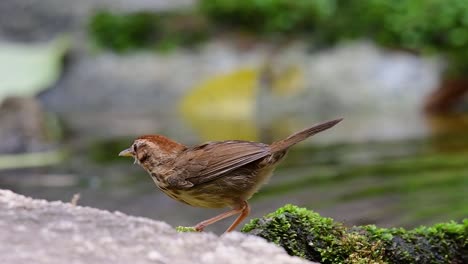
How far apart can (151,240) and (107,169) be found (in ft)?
27.5

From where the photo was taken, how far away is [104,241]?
327cm

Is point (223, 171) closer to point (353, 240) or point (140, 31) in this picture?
point (353, 240)

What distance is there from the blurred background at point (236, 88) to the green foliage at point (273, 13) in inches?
1.0

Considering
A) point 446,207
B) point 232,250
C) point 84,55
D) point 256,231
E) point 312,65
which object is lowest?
point 232,250

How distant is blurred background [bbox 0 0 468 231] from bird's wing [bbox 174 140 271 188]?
4854mm

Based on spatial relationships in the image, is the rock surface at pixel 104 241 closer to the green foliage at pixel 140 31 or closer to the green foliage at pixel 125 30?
the green foliage at pixel 140 31

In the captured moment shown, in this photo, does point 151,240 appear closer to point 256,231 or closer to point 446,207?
point 256,231

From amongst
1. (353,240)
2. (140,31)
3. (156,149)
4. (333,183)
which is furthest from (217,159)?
(140,31)

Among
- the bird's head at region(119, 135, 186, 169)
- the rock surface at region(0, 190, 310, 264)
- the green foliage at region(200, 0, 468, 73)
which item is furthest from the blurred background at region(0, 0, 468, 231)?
the rock surface at region(0, 190, 310, 264)

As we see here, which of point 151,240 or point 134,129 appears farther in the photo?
point 134,129

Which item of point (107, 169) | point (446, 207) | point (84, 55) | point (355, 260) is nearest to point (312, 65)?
point (84, 55)

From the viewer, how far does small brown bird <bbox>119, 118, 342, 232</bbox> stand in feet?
15.2

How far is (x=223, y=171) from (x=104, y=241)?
145 cm

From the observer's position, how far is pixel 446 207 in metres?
8.47
